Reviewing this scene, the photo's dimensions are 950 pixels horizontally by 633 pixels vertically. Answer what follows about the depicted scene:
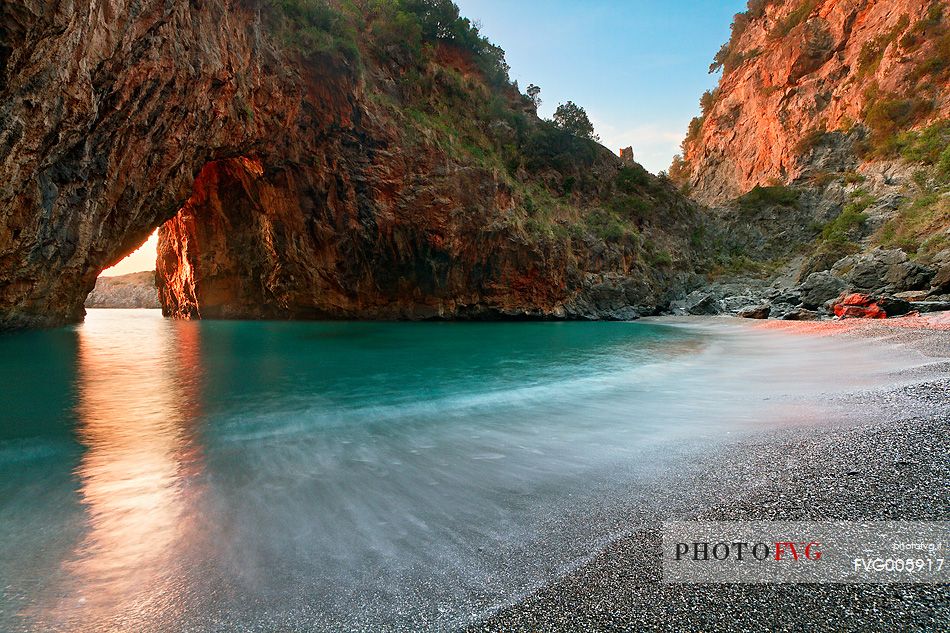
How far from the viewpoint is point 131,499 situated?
296cm

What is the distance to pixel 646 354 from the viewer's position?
11367 mm

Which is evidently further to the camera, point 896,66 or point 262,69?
point 896,66

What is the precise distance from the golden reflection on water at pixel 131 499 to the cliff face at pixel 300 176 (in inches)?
243

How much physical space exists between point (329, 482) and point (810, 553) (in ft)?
9.66

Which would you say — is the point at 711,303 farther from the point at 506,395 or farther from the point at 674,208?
the point at 506,395

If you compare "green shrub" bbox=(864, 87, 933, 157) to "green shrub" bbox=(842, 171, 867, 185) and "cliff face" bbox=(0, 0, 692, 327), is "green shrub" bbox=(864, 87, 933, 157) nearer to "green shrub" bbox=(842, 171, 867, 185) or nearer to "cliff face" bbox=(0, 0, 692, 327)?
"green shrub" bbox=(842, 171, 867, 185)

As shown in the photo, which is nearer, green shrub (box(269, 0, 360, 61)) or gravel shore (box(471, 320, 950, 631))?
gravel shore (box(471, 320, 950, 631))

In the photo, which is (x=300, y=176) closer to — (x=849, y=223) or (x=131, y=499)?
(x=131, y=499)

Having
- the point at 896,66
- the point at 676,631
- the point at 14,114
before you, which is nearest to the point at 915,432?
the point at 676,631

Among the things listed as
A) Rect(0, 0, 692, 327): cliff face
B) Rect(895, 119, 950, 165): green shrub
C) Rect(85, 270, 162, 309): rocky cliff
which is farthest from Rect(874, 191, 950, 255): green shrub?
Rect(85, 270, 162, 309): rocky cliff

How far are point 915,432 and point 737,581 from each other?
258cm

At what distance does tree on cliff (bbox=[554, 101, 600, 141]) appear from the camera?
36.8 metres

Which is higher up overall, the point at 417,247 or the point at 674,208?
the point at 674,208

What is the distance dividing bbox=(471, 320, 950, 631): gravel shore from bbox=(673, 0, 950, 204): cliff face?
4652cm
